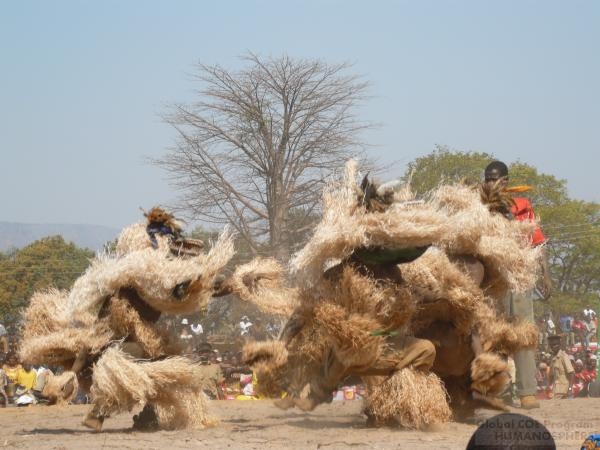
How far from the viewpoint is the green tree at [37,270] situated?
3753 cm

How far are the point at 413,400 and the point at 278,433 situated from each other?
109cm

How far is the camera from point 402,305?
25.1 ft

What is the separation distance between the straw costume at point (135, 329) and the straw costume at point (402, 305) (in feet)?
2.29

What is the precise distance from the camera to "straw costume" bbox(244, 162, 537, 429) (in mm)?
7465

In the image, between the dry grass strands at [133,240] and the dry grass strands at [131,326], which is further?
the dry grass strands at [133,240]

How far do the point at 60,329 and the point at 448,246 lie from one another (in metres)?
3.28

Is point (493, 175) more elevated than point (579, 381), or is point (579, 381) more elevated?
point (493, 175)

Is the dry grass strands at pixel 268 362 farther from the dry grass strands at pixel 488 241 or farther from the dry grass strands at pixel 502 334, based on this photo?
the dry grass strands at pixel 502 334

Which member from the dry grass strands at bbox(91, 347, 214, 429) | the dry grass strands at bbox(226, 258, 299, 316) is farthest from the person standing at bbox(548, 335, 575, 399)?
the dry grass strands at bbox(91, 347, 214, 429)

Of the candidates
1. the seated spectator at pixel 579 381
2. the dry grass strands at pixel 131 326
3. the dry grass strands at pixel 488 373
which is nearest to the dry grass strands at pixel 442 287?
the dry grass strands at pixel 488 373

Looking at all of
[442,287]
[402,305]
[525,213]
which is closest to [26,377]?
[525,213]

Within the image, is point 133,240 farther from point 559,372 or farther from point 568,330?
point 568,330

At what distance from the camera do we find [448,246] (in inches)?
326

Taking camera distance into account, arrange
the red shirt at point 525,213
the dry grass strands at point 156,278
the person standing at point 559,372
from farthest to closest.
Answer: the person standing at point 559,372, the red shirt at point 525,213, the dry grass strands at point 156,278
